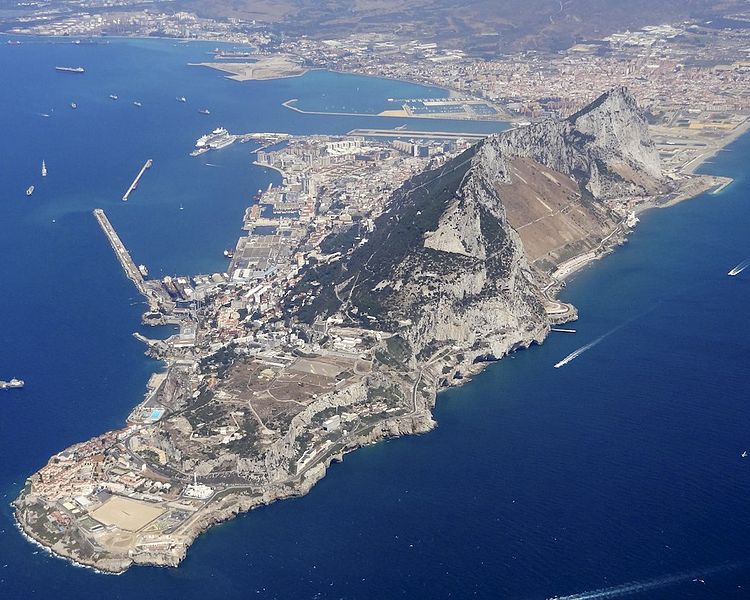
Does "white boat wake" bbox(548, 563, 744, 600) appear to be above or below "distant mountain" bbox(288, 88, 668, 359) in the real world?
below

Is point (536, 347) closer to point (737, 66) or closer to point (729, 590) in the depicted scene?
point (729, 590)

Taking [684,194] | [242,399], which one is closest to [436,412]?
[242,399]

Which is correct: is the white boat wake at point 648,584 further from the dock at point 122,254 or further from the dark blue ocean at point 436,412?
the dock at point 122,254

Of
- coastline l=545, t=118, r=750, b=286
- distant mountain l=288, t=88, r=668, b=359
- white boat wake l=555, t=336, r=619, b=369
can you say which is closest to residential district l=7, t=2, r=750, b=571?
coastline l=545, t=118, r=750, b=286

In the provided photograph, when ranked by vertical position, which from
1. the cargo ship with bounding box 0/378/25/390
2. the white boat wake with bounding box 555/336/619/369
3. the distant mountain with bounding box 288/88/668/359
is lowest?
the cargo ship with bounding box 0/378/25/390

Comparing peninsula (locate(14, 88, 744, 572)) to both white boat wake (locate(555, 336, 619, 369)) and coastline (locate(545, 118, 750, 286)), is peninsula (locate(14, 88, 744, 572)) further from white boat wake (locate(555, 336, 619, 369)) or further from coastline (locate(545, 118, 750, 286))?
white boat wake (locate(555, 336, 619, 369))

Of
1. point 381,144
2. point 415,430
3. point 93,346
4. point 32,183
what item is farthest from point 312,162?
point 415,430
